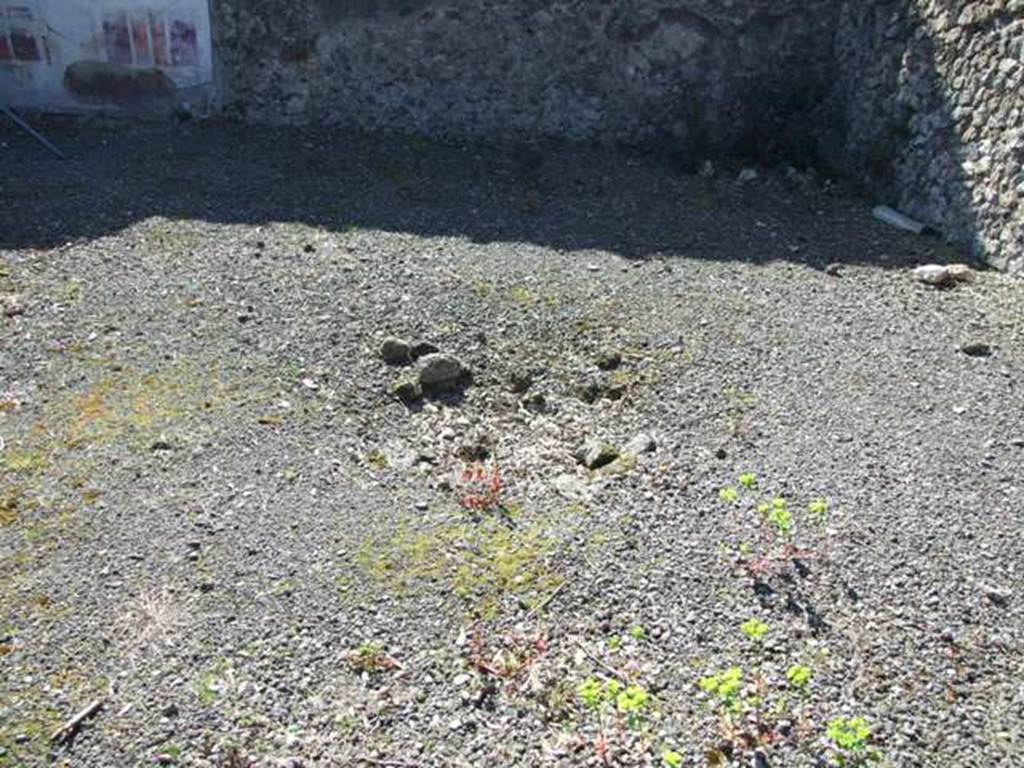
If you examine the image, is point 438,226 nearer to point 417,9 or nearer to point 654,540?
point 417,9

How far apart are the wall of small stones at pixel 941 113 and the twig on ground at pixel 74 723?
5382 millimetres

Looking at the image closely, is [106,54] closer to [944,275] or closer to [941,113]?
[941,113]

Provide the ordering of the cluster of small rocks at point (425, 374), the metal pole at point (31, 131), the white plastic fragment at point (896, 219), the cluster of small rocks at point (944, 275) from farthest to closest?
the metal pole at point (31, 131), the white plastic fragment at point (896, 219), the cluster of small rocks at point (944, 275), the cluster of small rocks at point (425, 374)

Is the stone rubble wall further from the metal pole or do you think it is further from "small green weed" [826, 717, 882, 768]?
"small green weed" [826, 717, 882, 768]

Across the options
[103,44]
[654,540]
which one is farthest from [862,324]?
[103,44]

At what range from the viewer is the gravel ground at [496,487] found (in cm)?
321

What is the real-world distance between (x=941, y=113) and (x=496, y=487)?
4.44 meters

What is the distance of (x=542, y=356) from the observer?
5.22m

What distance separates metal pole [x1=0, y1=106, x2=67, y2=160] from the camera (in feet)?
24.7

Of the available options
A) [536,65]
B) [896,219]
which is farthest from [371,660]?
[536,65]

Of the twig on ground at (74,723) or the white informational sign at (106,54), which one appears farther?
the white informational sign at (106,54)

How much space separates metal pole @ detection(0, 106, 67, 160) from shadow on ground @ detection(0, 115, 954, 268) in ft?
0.25

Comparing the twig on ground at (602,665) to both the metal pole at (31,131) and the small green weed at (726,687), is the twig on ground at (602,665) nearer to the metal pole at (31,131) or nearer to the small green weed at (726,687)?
the small green weed at (726,687)

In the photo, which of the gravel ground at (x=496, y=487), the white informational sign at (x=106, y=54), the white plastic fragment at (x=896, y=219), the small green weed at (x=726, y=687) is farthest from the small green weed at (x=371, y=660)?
the white informational sign at (x=106, y=54)
